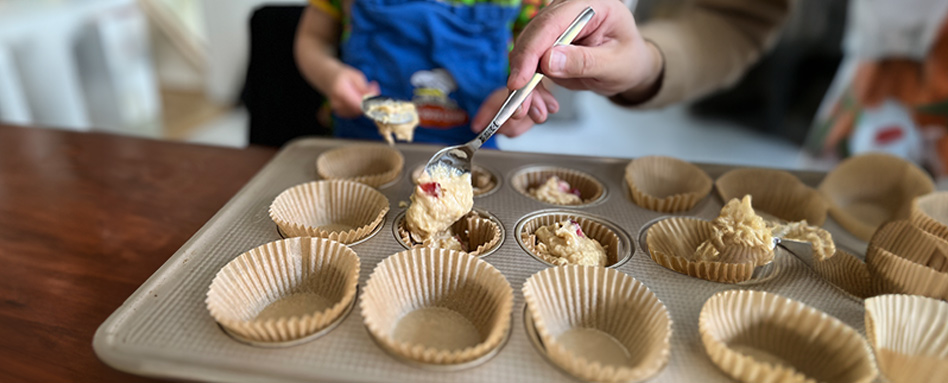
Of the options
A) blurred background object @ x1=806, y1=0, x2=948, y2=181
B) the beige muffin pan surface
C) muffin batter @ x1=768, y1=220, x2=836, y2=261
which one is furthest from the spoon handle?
blurred background object @ x1=806, y1=0, x2=948, y2=181

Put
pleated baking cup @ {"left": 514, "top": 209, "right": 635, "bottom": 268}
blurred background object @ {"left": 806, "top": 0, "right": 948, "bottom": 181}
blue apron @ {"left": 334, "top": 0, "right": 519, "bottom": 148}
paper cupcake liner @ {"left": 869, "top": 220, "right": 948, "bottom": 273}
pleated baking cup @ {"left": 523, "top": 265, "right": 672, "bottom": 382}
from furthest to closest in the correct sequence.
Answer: blurred background object @ {"left": 806, "top": 0, "right": 948, "bottom": 181} < blue apron @ {"left": 334, "top": 0, "right": 519, "bottom": 148} < pleated baking cup @ {"left": 514, "top": 209, "right": 635, "bottom": 268} < paper cupcake liner @ {"left": 869, "top": 220, "right": 948, "bottom": 273} < pleated baking cup @ {"left": 523, "top": 265, "right": 672, "bottom": 382}

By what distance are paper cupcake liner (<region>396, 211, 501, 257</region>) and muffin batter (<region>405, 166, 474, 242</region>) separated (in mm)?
23

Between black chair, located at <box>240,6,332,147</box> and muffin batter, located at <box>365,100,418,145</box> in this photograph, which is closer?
muffin batter, located at <box>365,100,418,145</box>

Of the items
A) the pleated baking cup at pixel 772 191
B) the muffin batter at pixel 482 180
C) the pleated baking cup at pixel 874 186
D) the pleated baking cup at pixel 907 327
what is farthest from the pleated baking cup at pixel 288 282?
the pleated baking cup at pixel 874 186

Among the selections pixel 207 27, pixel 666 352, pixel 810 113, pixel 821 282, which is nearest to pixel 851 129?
pixel 810 113

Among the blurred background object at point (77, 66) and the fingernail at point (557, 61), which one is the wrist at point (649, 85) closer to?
the fingernail at point (557, 61)

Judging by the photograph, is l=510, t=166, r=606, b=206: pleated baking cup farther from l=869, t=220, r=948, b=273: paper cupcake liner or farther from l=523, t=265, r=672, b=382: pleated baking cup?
l=869, t=220, r=948, b=273: paper cupcake liner

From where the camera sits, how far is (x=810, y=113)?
12.0ft

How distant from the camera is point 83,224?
4.10ft

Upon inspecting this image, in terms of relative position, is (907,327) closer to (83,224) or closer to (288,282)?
(288,282)

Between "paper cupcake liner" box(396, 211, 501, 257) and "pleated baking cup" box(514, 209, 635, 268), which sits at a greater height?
"pleated baking cup" box(514, 209, 635, 268)

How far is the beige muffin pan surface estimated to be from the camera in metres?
0.76

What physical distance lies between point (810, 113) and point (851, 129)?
1.12 metres

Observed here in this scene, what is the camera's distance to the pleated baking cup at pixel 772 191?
1.31 metres
